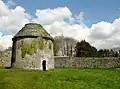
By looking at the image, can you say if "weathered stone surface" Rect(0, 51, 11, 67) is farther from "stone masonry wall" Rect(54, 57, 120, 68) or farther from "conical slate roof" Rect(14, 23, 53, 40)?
"conical slate roof" Rect(14, 23, 53, 40)

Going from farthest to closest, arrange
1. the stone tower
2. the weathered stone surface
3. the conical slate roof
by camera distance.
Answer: the weathered stone surface
the conical slate roof
the stone tower

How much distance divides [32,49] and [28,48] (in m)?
0.64

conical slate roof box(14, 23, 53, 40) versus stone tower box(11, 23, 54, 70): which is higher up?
conical slate roof box(14, 23, 53, 40)

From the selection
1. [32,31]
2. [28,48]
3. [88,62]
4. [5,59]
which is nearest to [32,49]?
[28,48]

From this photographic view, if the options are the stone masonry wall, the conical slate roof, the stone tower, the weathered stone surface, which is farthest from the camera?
the weathered stone surface

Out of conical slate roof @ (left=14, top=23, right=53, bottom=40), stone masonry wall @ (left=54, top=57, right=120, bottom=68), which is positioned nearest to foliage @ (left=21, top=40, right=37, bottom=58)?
conical slate roof @ (left=14, top=23, right=53, bottom=40)

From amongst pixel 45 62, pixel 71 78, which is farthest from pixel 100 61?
pixel 71 78

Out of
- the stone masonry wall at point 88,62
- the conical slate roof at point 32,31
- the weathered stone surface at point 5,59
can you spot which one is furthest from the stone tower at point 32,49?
the stone masonry wall at point 88,62

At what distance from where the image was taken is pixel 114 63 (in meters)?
51.0

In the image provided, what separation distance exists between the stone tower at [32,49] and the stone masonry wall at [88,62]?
51.4ft

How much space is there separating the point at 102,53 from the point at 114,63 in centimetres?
2929

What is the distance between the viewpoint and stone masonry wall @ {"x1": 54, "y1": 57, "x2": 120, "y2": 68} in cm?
5100

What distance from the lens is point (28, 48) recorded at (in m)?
36.7

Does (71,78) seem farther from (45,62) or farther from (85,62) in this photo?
(85,62)
